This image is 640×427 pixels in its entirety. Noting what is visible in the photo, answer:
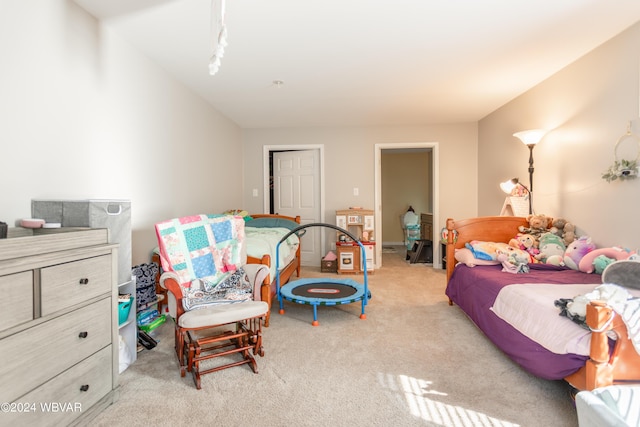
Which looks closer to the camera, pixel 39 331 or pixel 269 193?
pixel 39 331

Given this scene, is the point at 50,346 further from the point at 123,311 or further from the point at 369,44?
the point at 369,44

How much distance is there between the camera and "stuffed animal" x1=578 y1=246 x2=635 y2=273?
7.29ft

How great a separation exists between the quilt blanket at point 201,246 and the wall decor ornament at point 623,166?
Result: 9.92ft

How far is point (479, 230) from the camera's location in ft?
10.5

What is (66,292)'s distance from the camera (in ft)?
4.54

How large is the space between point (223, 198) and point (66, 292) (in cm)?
320

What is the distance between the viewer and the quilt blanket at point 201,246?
2.20 meters

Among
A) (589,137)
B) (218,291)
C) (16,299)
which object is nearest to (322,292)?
(218,291)

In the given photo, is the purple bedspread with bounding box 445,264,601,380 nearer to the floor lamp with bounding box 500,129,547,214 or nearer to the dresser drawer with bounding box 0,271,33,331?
the floor lamp with bounding box 500,129,547,214

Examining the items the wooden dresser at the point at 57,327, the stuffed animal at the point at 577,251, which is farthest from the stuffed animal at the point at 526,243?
the wooden dresser at the point at 57,327

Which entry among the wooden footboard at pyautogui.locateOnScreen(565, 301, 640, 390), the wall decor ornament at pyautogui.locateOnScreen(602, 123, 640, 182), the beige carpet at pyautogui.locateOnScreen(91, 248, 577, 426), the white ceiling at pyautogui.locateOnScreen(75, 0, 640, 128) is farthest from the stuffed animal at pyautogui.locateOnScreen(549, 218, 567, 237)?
the wooden footboard at pyautogui.locateOnScreen(565, 301, 640, 390)

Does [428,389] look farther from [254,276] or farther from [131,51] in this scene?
[131,51]

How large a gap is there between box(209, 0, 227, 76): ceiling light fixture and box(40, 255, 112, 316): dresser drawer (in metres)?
1.18

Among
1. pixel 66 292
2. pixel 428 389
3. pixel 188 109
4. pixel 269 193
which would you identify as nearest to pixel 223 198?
pixel 269 193
